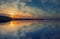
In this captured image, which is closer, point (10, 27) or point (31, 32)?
point (31, 32)

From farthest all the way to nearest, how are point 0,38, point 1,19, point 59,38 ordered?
point 1,19, point 0,38, point 59,38

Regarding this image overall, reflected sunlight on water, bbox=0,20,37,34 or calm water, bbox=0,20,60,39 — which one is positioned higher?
calm water, bbox=0,20,60,39

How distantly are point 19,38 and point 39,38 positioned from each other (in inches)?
52.2

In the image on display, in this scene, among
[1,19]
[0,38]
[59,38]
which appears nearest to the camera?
[59,38]

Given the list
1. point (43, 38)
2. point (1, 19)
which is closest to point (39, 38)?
point (43, 38)

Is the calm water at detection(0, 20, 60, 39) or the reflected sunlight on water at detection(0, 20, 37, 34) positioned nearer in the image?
the calm water at detection(0, 20, 60, 39)

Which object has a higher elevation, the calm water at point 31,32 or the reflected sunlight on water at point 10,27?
the calm water at point 31,32

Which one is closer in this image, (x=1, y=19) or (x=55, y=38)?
(x=55, y=38)

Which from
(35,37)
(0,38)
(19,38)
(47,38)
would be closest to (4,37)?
(0,38)

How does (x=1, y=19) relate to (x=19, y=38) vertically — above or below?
below

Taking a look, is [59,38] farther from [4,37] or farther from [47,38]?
[4,37]

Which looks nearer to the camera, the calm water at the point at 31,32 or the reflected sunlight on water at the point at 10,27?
the calm water at the point at 31,32

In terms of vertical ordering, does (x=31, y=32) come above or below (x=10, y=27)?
above

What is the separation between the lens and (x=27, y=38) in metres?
13.4
